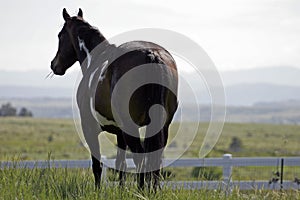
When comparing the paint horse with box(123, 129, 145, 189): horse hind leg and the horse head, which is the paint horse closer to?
box(123, 129, 145, 189): horse hind leg

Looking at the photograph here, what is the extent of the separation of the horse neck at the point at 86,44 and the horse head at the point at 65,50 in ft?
0.72

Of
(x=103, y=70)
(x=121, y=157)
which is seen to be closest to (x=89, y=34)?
(x=103, y=70)

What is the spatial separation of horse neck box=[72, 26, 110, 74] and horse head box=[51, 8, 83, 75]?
219mm

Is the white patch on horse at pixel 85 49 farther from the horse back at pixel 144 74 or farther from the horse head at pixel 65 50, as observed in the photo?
the horse back at pixel 144 74

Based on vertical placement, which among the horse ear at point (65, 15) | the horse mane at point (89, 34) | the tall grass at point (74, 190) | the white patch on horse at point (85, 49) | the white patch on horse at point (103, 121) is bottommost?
the tall grass at point (74, 190)

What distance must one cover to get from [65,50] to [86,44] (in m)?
0.68

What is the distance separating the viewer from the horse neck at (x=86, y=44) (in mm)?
7333

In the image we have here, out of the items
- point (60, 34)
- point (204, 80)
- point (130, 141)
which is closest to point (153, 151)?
point (130, 141)

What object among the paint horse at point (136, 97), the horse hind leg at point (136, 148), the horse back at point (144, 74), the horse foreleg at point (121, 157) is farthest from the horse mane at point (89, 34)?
the horse hind leg at point (136, 148)

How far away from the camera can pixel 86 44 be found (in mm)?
7461

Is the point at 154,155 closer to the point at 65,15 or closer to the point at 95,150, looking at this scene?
the point at 95,150

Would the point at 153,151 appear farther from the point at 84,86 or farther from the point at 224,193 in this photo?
the point at 84,86

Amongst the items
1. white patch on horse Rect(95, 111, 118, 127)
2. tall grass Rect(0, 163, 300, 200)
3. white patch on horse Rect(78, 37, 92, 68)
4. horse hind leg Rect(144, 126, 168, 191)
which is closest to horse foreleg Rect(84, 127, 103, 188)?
white patch on horse Rect(95, 111, 118, 127)

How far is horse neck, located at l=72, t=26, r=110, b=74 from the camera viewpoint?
733cm
